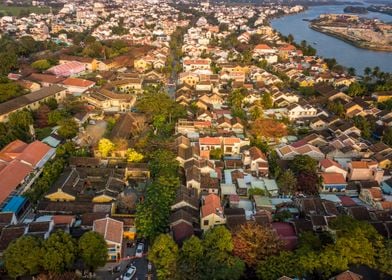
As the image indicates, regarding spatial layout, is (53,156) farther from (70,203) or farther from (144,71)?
(144,71)

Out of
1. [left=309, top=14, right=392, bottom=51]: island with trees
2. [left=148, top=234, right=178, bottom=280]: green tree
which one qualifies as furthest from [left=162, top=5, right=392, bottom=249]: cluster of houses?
[left=309, top=14, right=392, bottom=51]: island with trees

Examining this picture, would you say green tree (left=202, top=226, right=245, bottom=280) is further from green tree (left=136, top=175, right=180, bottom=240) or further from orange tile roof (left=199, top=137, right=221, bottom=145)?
orange tile roof (left=199, top=137, right=221, bottom=145)

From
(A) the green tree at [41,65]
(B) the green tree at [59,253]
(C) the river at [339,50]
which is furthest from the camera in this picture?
(C) the river at [339,50]

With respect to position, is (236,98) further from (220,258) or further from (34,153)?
(220,258)

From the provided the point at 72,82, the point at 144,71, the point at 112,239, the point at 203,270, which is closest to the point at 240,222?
the point at 203,270

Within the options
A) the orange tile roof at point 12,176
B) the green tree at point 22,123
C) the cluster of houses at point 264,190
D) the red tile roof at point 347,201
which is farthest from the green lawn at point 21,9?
the red tile roof at point 347,201

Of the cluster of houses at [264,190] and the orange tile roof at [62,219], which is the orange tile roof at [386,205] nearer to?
the cluster of houses at [264,190]

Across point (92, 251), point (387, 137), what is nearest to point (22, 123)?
point (92, 251)
